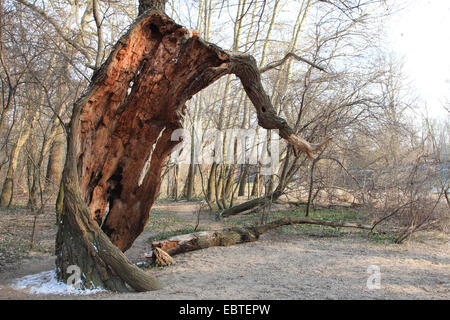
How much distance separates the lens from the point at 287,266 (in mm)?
5426

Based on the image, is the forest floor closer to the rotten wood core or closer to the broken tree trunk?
the broken tree trunk

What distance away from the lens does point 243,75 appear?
5.74 meters

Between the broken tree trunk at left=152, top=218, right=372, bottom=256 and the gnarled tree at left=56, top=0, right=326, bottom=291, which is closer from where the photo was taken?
the gnarled tree at left=56, top=0, right=326, bottom=291

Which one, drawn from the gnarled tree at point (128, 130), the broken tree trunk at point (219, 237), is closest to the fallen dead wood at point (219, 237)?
the broken tree trunk at point (219, 237)

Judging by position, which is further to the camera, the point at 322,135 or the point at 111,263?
the point at 322,135

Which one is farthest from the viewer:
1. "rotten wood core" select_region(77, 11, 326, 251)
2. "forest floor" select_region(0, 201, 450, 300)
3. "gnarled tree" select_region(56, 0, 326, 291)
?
"rotten wood core" select_region(77, 11, 326, 251)

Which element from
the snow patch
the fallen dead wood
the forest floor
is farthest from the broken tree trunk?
the snow patch

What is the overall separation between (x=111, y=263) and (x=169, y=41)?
3.10 meters

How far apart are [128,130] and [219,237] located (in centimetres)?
288

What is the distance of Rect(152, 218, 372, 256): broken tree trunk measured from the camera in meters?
6.32

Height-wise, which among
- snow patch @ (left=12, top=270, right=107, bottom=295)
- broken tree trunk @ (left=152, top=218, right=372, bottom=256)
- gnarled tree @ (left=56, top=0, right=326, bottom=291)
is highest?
gnarled tree @ (left=56, top=0, right=326, bottom=291)

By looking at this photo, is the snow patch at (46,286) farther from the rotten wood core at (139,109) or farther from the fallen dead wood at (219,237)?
the fallen dead wood at (219,237)
